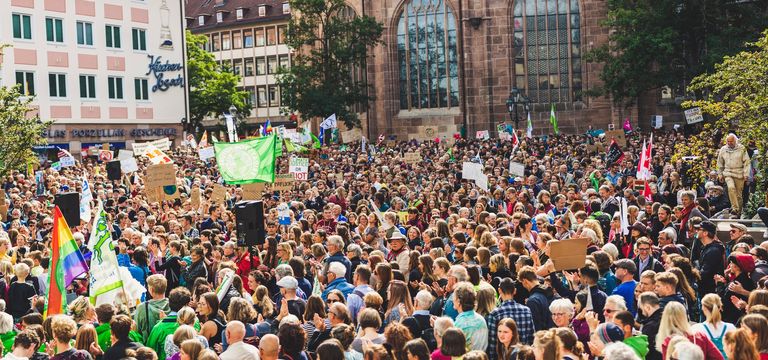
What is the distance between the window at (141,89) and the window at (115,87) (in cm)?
86

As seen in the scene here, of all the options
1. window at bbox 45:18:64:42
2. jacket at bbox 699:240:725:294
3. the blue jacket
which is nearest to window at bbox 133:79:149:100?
window at bbox 45:18:64:42

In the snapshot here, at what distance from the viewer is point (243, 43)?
290 feet

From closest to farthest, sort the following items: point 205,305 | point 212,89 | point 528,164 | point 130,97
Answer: point 205,305 → point 528,164 → point 130,97 → point 212,89

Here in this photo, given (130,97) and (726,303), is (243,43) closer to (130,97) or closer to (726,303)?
(130,97)

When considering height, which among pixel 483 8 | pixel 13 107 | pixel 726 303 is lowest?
pixel 726 303

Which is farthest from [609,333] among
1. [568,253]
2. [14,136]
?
[14,136]

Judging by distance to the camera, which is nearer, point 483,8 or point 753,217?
point 753,217

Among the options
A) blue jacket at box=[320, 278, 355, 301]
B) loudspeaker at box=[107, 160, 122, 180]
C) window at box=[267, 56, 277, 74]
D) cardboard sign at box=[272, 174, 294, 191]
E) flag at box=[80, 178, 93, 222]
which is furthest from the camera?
window at box=[267, 56, 277, 74]

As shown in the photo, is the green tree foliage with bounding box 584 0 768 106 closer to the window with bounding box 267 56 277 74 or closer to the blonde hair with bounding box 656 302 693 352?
the blonde hair with bounding box 656 302 693 352

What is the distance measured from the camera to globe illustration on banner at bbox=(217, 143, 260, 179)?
743 inches

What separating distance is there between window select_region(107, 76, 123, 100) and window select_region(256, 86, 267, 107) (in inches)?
1275

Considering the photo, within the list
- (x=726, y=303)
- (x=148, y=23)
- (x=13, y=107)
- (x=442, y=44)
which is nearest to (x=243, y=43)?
(x=148, y=23)

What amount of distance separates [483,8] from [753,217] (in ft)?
111

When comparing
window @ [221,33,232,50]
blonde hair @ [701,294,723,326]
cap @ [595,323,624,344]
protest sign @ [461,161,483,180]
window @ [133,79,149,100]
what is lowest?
cap @ [595,323,624,344]
